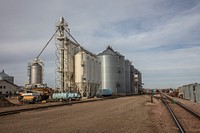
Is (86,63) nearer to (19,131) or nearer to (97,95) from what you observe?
(97,95)

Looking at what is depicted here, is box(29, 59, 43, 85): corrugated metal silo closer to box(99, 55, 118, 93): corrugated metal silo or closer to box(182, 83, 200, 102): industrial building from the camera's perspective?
box(99, 55, 118, 93): corrugated metal silo

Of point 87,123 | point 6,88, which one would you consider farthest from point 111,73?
point 87,123

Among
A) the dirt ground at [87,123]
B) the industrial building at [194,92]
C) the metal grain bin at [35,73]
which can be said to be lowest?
the dirt ground at [87,123]

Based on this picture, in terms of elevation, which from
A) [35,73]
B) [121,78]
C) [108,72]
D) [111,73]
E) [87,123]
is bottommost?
[87,123]

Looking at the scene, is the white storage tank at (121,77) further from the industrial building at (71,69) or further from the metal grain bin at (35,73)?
the metal grain bin at (35,73)

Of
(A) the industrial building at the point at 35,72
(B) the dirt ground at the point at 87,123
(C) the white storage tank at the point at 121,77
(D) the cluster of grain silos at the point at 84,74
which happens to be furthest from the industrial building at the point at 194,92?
(C) the white storage tank at the point at 121,77

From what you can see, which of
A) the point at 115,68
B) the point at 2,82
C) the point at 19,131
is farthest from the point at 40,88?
the point at 115,68

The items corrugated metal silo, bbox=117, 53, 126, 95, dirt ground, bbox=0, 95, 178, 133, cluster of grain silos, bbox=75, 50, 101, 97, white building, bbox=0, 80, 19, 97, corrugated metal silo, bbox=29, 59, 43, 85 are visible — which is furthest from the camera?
corrugated metal silo, bbox=117, 53, 126, 95

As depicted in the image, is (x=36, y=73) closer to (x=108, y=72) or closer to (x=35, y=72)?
(x=35, y=72)

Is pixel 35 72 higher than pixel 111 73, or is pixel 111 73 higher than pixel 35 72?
pixel 111 73

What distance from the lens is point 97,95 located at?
68.4 metres

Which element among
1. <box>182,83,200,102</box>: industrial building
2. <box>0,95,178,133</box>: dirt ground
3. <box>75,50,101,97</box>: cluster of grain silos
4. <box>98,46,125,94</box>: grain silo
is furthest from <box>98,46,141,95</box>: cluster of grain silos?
<box>0,95,178,133</box>: dirt ground

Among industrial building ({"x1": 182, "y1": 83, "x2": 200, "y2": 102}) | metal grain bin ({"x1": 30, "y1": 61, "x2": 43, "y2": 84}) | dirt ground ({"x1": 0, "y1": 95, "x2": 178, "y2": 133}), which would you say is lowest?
dirt ground ({"x1": 0, "y1": 95, "x2": 178, "y2": 133})

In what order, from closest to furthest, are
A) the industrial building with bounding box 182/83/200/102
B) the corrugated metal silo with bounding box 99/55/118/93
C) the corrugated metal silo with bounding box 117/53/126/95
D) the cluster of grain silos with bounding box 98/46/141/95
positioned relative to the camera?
the industrial building with bounding box 182/83/200/102
the corrugated metal silo with bounding box 99/55/118/93
the cluster of grain silos with bounding box 98/46/141/95
the corrugated metal silo with bounding box 117/53/126/95
